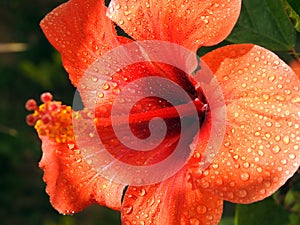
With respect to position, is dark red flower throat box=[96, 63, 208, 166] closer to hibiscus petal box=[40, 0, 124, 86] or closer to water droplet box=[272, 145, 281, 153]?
hibiscus petal box=[40, 0, 124, 86]

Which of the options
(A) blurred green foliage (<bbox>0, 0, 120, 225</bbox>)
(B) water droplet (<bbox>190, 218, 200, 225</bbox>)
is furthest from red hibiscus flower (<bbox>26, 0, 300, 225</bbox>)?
(A) blurred green foliage (<bbox>0, 0, 120, 225</bbox>)

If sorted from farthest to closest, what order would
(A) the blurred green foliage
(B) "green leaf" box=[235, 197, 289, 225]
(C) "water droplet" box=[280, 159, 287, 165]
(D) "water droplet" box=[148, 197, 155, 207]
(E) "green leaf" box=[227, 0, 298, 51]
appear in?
(A) the blurred green foliage < (B) "green leaf" box=[235, 197, 289, 225] < (E) "green leaf" box=[227, 0, 298, 51] < (D) "water droplet" box=[148, 197, 155, 207] < (C) "water droplet" box=[280, 159, 287, 165]

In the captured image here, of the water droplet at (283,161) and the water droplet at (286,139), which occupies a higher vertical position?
the water droplet at (286,139)

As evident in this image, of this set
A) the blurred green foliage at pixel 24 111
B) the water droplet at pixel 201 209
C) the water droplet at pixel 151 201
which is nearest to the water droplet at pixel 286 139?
the water droplet at pixel 201 209

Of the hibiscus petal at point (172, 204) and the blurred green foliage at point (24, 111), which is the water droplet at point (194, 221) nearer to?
the hibiscus petal at point (172, 204)

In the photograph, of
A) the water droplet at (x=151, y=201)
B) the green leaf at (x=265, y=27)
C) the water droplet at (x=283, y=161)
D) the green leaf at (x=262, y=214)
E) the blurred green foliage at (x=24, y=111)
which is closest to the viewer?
the water droplet at (x=283, y=161)

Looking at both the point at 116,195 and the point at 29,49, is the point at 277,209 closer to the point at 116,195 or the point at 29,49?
the point at 116,195
